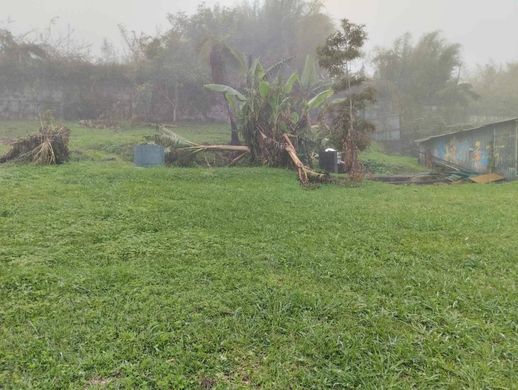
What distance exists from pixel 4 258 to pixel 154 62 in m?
19.4

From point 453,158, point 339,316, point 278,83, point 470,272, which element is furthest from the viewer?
point 453,158

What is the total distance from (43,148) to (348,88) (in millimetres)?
8203

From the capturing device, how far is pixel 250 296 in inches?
119

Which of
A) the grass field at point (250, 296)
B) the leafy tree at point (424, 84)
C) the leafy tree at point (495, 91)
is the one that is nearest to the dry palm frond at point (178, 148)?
the grass field at point (250, 296)

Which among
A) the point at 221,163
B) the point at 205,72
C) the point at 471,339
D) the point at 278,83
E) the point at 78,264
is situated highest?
the point at 205,72

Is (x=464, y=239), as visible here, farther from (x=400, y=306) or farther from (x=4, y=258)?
(x=4, y=258)

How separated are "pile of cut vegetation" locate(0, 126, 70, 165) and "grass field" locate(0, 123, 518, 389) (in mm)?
3737

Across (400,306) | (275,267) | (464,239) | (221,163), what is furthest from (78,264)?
(221,163)

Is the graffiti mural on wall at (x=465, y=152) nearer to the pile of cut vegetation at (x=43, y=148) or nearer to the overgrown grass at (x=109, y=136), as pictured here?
the overgrown grass at (x=109, y=136)

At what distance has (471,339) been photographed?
2473 millimetres

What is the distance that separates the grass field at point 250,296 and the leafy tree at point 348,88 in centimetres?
458

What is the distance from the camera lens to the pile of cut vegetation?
938cm

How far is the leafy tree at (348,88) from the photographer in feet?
33.1

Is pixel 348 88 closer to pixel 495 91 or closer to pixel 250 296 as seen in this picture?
pixel 250 296
